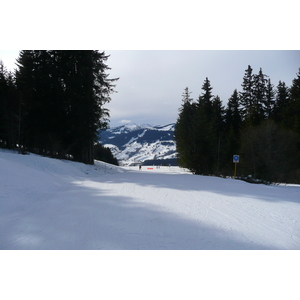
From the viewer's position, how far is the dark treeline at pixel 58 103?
19.6 meters

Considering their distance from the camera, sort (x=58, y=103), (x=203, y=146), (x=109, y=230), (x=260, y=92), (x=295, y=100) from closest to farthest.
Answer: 1. (x=109, y=230)
2. (x=58, y=103)
3. (x=203, y=146)
4. (x=295, y=100)
5. (x=260, y=92)

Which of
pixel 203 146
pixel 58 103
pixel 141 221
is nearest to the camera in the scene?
pixel 141 221

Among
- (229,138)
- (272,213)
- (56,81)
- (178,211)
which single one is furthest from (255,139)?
(56,81)

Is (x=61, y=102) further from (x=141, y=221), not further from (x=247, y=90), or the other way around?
(x=247, y=90)

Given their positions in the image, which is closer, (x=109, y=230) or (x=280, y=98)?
(x=109, y=230)

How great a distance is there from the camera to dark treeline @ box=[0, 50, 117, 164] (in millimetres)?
19594

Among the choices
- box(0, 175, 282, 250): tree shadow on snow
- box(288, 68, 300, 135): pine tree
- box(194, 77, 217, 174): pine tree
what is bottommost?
box(0, 175, 282, 250): tree shadow on snow

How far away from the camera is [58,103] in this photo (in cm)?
2072

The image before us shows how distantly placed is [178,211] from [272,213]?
8.92 feet

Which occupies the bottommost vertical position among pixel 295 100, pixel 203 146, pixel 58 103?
pixel 203 146

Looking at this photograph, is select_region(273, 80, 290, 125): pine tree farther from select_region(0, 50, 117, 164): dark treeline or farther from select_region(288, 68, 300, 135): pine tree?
select_region(0, 50, 117, 164): dark treeline

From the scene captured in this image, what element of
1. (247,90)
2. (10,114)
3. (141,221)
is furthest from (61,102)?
(247,90)

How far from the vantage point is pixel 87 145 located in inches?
907

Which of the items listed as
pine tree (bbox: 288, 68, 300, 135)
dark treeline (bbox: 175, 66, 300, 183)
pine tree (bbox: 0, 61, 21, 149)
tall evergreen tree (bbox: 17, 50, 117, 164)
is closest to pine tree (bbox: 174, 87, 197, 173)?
dark treeline (bbox: 175, 66, 300, 183)
